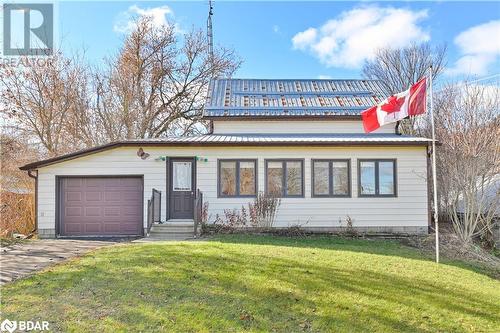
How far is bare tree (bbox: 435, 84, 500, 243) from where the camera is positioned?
10.6m

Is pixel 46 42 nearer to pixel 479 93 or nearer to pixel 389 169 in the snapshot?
pixel 389 169

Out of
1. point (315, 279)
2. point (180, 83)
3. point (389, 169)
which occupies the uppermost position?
point (180, 83)

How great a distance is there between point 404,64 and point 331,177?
1834cm

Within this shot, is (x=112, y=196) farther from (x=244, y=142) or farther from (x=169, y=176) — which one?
(x=244, y=142)

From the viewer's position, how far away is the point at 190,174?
12094 mm

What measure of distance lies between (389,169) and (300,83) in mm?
7233

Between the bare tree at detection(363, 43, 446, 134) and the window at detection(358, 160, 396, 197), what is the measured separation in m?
15.2

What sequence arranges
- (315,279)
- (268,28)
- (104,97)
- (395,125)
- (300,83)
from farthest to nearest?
(104,97) < (300,83) < (268,28) < (395,125) < (315,279)

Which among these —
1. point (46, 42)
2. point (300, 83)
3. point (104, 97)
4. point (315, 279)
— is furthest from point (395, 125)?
point (46, 42)

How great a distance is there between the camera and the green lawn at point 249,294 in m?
4.30

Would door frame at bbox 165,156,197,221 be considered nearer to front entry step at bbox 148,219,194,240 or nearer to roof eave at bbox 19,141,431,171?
roof eave at bbox 19,141,431,171

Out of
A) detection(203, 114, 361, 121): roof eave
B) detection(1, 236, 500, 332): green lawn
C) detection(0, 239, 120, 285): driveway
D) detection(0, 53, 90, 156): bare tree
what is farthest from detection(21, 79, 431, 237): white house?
detection(0, 53, 90, 156): bare tree

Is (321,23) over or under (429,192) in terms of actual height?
over

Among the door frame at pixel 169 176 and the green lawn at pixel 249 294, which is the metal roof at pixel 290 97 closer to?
the door frame at pixel 169 176
